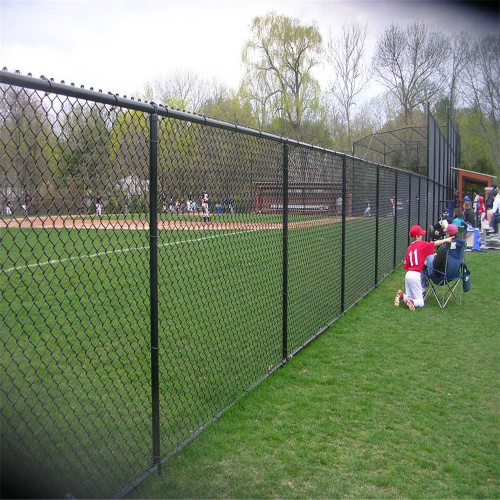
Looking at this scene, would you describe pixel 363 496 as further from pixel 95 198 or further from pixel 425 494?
pixel 95 198

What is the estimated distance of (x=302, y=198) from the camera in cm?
623

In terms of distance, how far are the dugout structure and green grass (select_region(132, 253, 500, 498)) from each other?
158cm

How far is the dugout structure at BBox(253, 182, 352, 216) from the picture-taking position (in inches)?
200

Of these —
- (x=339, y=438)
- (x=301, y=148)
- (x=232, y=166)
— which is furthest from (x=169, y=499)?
(x=301, y=148)

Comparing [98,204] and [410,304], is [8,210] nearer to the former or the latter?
[98,204]

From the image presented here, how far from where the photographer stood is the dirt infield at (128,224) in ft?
8.36

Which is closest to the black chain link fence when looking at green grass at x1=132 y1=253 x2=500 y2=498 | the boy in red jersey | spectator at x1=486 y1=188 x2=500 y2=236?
green grass at x1=132 y1=253 x2=500 y2=498

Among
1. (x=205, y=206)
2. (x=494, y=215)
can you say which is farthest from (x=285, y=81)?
(x=205, y=206)

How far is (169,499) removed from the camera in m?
2.84

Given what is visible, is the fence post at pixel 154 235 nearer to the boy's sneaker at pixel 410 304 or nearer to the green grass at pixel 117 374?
the green grass at pixel 117 374

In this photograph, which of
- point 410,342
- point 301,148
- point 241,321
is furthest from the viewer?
point 241,321

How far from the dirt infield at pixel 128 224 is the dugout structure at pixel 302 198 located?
15cm

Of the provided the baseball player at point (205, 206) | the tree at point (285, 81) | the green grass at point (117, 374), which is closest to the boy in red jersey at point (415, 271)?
the green grass at point (117, 374)

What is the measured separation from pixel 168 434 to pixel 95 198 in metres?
1.74
